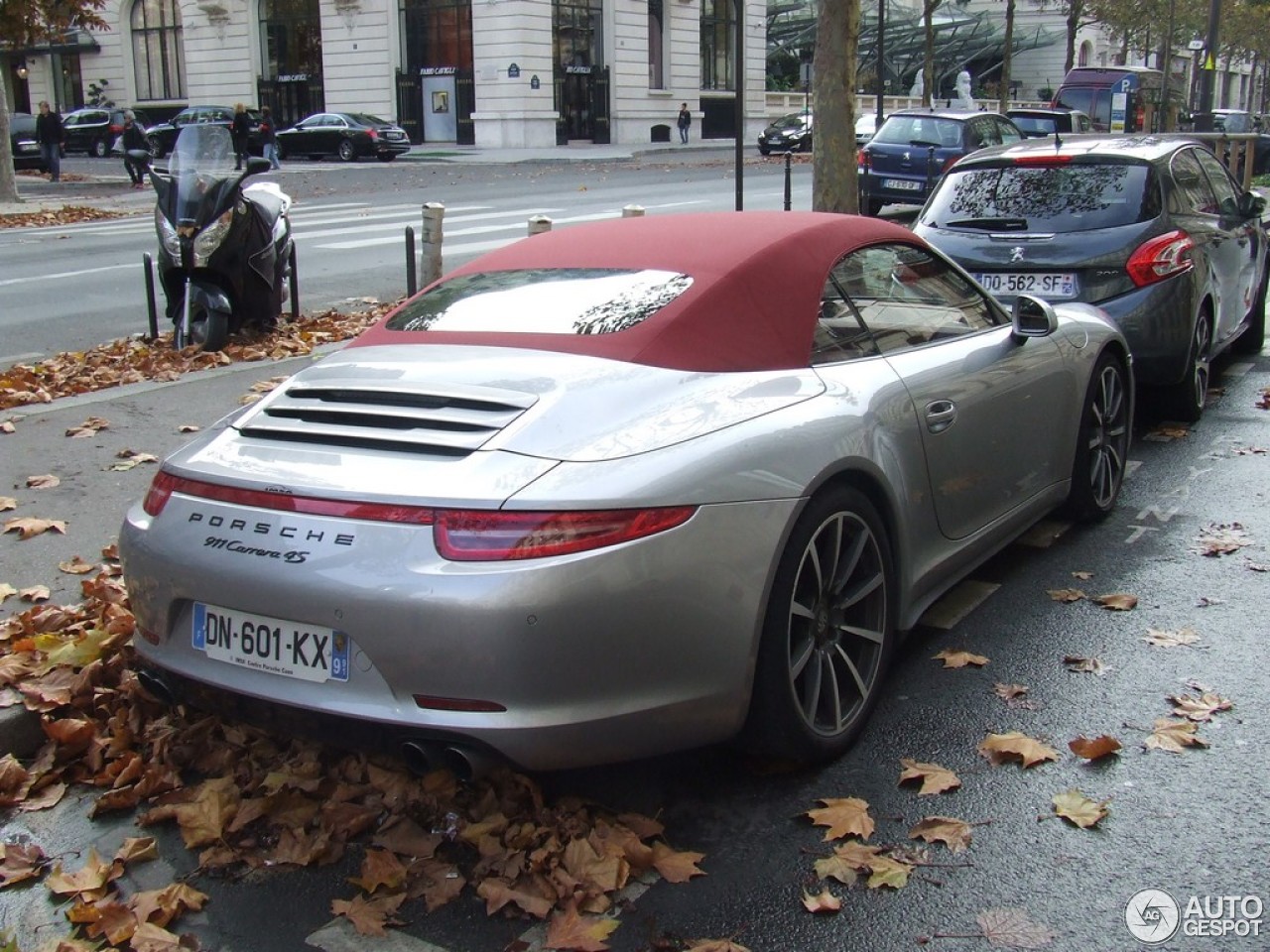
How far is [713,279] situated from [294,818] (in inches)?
73.4

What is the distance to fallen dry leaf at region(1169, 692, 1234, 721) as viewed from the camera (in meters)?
3.99

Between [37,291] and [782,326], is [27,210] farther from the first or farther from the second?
[782,326]

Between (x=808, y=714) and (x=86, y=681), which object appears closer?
(x=808, y=714)

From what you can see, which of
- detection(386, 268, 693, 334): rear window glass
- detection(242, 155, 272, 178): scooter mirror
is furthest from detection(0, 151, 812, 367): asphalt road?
detection(386, 268, 693, 334): rear window glass

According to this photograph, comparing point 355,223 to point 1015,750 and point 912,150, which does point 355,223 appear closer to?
point 912,150

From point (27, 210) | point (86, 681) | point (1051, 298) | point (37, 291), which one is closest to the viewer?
point (86, 681)

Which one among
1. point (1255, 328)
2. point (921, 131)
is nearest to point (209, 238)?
point (1255, 328)

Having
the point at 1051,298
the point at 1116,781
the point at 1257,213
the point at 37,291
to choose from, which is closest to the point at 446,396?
the point at 1116,781

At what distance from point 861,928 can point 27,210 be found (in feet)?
84.2

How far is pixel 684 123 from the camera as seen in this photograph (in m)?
51.2

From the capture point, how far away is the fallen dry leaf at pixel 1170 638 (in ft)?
14.9

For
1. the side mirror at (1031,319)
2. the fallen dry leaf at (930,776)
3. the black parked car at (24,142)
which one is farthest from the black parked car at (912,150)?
the black parked car at (24,142)

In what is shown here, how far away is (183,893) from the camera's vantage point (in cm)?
316

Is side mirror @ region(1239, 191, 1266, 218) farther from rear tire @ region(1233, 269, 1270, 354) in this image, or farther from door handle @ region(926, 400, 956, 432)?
door handle @ region(926, 400, 956, 432)
